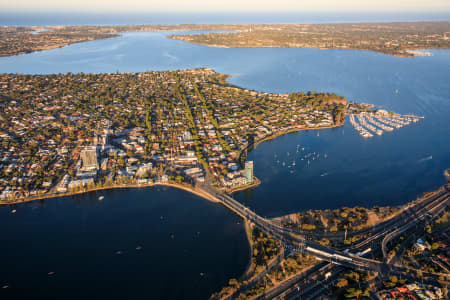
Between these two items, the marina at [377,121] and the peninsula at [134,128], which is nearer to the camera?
the peninsula at [134,128]

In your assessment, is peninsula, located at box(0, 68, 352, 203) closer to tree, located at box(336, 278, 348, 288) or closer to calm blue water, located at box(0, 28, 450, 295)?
calm blue water, located at box(0, 28, 450, 295)

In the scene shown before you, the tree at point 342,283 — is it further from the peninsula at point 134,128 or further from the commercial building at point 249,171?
the commercial building at point 249,171

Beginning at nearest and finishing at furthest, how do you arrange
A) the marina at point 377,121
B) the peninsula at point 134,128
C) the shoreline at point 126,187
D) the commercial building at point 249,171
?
the shoreline at point 126,187, the commercial building at point 249,171, the peninsula at point 134,128, the marina at point 377,121

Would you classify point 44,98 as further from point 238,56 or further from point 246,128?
point 238,56

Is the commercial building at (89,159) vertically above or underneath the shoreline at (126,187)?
above

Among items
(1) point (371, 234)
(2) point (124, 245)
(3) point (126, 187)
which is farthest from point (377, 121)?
(2) point (124, 245)

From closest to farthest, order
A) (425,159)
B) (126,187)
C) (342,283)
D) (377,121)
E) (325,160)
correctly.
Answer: (342,283)
(126,187)
(325,160)
(425,159)
(377,121)

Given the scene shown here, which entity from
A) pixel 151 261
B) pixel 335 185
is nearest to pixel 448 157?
pixel 335 185

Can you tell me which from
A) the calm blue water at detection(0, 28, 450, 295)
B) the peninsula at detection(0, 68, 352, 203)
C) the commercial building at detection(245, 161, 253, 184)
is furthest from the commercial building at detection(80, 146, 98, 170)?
the commercial building at detection(245, 161, 253, 184)

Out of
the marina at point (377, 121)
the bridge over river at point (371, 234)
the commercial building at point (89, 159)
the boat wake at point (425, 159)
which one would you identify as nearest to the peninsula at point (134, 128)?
the commercial building at point (89, 159)

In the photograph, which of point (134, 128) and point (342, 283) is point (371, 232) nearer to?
point (342, 283)
